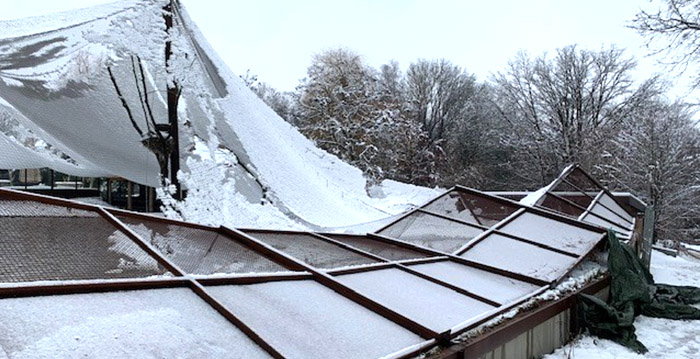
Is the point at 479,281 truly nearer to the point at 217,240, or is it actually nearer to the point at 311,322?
the point at 311,322

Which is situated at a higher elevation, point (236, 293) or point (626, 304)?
point (236, 293)

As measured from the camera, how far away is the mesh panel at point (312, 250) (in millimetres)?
3514

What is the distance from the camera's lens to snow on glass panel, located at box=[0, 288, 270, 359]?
1579 millimetres

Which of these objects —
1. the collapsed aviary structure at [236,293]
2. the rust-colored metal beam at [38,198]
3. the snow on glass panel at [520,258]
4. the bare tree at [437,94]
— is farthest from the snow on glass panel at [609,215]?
the bare tree at [437,94]

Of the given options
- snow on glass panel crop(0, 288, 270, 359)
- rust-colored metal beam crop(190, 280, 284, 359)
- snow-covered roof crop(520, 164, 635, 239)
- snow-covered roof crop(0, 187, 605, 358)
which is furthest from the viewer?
snow-covered roof crop(520, 164, 635, 239)

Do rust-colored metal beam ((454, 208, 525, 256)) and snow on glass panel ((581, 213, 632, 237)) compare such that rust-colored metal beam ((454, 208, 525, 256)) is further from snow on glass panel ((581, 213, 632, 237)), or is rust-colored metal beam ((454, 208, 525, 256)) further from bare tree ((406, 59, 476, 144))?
bare tree ((406, 59, 476, 144))

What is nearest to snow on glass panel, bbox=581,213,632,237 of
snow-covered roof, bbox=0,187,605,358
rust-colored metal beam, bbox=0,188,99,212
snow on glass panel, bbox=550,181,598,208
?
snow on glass panel, bbox=550,181,598,208

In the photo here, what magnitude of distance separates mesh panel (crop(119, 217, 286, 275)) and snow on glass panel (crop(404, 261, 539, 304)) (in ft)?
4.90

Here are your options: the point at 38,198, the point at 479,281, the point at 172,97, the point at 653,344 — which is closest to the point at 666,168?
the point at 653,344

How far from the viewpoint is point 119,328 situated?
1.78 metres

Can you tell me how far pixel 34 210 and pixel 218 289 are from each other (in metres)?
1.15

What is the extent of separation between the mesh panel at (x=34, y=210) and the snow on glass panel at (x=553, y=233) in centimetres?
421

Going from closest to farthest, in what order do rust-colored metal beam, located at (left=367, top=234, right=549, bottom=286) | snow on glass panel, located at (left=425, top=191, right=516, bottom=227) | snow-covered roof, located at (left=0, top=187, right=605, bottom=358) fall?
snow-covered roof, located at (left=0, top=187, right=605, bottom=358) → rust-colored metal beam, located at (left=367, top=234, right=549, bottom=286) → snow on glass panel, located at (left=425, top=191, right=516, bottom=227)

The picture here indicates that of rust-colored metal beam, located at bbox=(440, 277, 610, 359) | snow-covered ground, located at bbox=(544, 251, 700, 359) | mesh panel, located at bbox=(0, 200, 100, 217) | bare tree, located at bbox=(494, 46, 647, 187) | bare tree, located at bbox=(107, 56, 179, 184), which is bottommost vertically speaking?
snow-covered ground, located at bbox=(544, 251, 700, 359)
